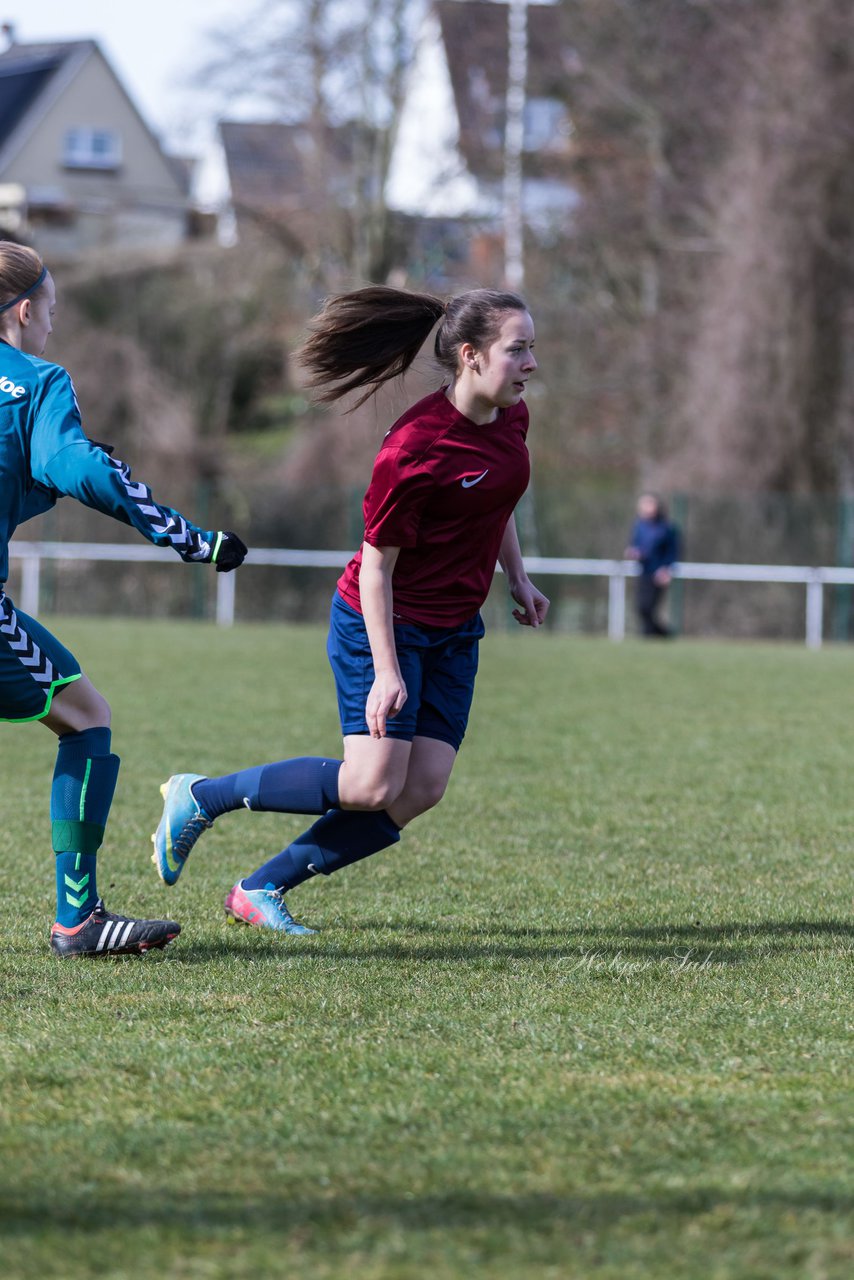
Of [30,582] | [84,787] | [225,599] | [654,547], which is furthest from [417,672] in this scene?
[30,582]

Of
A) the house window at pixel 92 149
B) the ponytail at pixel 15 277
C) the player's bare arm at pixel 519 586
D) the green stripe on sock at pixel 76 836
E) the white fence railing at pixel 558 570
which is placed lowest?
the white fence railing at pixel 558 570

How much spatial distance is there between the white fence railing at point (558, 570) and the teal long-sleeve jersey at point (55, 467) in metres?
19.3

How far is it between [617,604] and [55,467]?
20626 mm

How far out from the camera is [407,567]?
476 centimetres

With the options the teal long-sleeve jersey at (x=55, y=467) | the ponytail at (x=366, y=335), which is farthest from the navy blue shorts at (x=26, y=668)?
the ponytail at (x=366, y=335)

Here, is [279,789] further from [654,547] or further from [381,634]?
[654,547]

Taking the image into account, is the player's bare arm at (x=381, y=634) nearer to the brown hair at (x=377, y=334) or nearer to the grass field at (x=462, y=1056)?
the brown hair at (x=377, y=334)

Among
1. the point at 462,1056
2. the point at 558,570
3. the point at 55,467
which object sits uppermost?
the point at 55,467

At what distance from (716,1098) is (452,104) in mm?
32132

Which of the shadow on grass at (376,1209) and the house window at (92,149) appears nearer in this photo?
the shadow on grass at (376,1209)

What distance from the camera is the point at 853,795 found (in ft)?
27.0

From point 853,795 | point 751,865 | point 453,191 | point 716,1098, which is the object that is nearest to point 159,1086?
point 716,1098

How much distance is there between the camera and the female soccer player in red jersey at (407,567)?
180 inches

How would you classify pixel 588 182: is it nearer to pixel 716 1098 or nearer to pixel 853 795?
pixel 853 795
